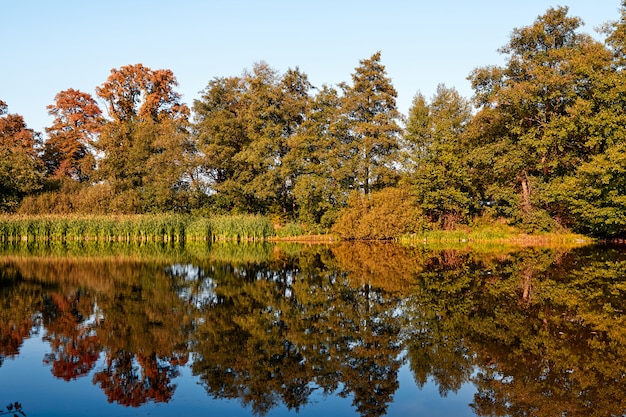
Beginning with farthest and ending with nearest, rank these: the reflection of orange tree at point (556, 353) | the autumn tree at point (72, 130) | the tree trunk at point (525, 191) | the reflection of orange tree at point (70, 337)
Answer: the autumn tree at point (72, 130), the tree trunk at point (525, 191), the reflection of orange tree at point (70, 337), the reflection of orange tree at point (556, 353)

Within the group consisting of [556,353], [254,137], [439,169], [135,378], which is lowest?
[135,378]

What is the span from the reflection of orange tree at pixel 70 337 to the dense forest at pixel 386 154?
75.5ft

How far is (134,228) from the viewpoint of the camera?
33.8 meters

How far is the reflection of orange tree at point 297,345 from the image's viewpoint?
6.89 metres

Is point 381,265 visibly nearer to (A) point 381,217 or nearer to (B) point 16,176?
(A) point 381,217

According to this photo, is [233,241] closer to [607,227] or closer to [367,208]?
[367,208]

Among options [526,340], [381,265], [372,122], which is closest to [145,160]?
[372,122]

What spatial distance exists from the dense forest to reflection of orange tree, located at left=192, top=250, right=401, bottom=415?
65.9 ft

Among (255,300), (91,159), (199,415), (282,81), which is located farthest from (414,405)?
(91,159)

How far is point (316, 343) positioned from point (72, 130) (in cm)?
5296

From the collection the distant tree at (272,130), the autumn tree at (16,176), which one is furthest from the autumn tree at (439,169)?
the autumn tree at (16,176)

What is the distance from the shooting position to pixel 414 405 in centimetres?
644

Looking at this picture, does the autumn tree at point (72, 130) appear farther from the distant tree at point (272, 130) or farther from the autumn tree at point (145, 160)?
the distant tree at point (272, 130)

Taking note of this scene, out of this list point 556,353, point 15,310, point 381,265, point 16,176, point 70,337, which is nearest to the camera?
point 556,353
